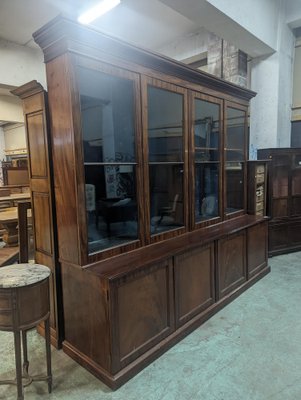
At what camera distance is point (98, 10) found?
12.2 ft

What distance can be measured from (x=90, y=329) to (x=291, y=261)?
3476 mm

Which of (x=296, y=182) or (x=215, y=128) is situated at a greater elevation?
(x=215, y=128)

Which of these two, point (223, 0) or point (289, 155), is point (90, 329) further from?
point (289, 155)

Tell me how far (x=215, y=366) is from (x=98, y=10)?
165 inches

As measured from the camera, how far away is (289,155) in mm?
4570

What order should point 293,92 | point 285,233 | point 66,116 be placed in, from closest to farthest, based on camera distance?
point 66,116 < point 285,233 < point 293,92

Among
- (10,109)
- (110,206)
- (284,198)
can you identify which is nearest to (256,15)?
(284,198)

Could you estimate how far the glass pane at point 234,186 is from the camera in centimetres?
365

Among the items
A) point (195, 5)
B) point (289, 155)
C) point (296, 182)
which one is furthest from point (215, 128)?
point (296, 182)

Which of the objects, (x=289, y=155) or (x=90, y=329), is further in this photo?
(x=289, y=155)

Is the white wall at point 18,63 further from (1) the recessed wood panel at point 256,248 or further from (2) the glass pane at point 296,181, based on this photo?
(2) the glass pane at point 296,181

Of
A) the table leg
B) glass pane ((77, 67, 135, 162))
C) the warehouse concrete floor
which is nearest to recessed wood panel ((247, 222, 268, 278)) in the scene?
the warehouse concrete floor

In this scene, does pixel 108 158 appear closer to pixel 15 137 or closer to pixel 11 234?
pixel 11 234

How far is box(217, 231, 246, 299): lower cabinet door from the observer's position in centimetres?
300
